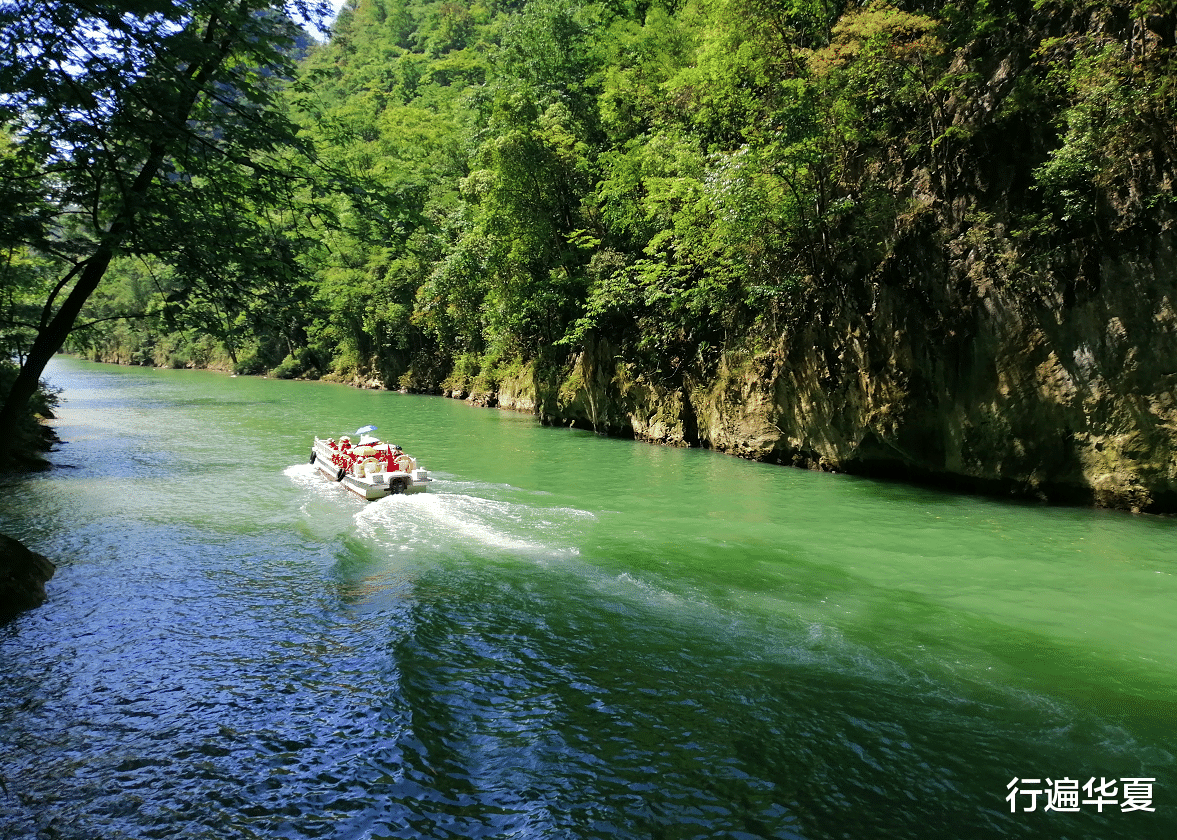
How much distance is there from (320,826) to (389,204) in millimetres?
4224

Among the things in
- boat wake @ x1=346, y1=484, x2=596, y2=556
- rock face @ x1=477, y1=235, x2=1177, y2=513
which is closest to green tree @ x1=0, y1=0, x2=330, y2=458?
boat wake @ x1=346, y1=484, x2=596, y2=556

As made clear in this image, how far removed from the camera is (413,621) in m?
7.59

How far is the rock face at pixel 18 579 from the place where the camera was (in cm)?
755

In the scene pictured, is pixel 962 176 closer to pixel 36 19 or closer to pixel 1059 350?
pixel 1059 350

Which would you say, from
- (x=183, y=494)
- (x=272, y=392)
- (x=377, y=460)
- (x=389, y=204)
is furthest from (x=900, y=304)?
(x=272, y=392)

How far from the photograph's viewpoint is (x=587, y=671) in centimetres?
647

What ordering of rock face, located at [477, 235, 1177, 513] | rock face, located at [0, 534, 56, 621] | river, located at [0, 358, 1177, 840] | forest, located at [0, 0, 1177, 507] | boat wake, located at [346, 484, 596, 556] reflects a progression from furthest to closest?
1. rock face, located at [477, 235, 1177, 513]
2. boat wake, located at [346, 484, 596, 556]
3. rock face, located at [0, 534, 56, 621]
4. forest, located at [0, 0, 1177, 507]
5. river, located at [0, 358, 1177, 840]

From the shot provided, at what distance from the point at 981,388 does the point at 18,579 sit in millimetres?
15262

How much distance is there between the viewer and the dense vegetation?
20.2ft

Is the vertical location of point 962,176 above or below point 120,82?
above

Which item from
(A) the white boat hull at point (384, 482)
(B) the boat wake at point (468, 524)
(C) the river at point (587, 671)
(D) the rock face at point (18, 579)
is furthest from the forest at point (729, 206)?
(B) the boat wake at point (468, 524)

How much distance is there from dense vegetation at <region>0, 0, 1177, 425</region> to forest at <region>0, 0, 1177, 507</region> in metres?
0.06

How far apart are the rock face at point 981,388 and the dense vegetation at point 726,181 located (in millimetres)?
555

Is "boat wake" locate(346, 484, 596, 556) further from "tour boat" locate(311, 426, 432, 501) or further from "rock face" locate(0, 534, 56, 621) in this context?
"rock face" locate(0, 534, 56, 621)
